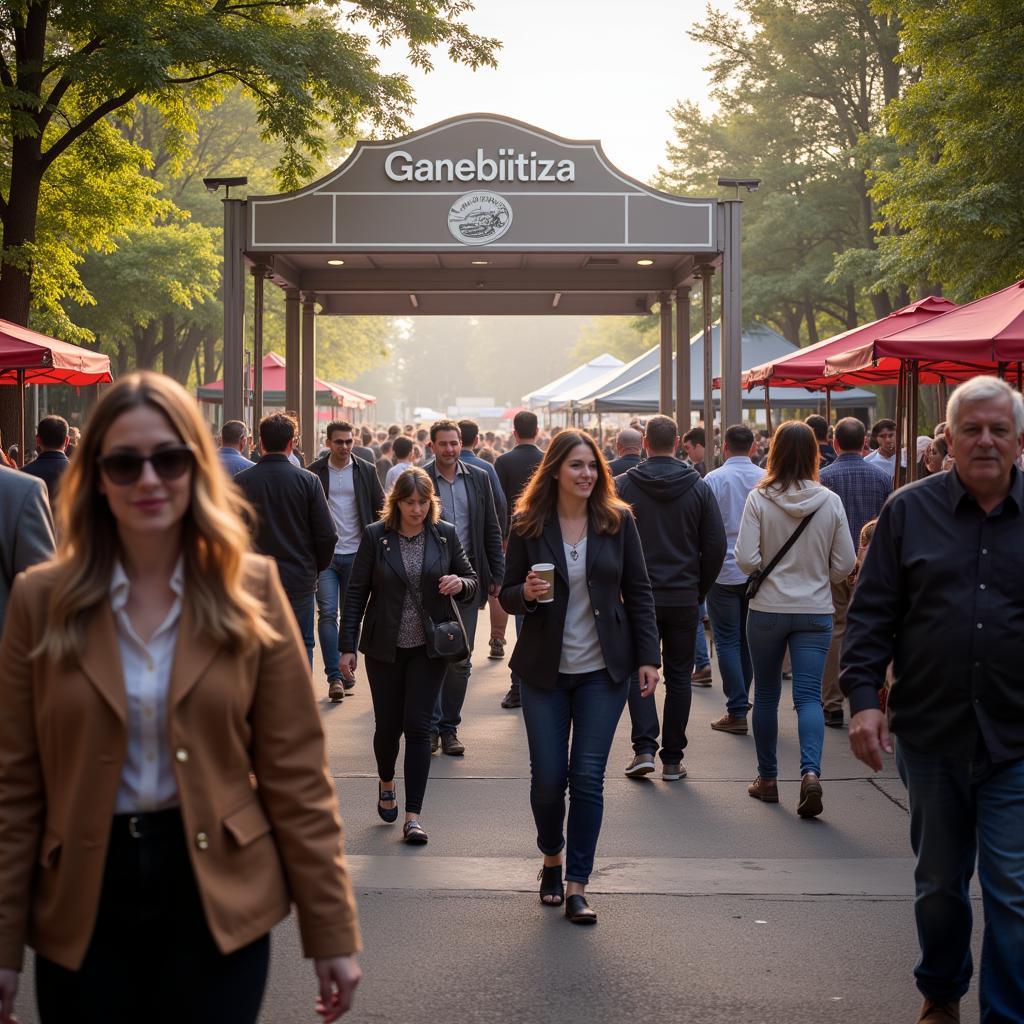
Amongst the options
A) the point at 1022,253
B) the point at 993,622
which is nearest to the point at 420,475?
the point at 993,622

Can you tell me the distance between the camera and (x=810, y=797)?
718 cm

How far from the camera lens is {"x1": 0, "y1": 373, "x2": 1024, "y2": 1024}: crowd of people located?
256 cm

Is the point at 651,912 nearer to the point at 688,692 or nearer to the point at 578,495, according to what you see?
the point at 578,495

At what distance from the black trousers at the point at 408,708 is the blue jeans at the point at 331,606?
4024 mm

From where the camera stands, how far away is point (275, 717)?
2668 mm

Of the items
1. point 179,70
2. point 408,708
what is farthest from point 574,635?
point 179,70

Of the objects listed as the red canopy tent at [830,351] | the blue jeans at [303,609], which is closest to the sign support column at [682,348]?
the red canopy tent at [830,351]

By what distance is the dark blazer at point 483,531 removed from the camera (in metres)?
9.54

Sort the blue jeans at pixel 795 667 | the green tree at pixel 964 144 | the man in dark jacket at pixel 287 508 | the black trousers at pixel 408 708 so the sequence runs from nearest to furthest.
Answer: the black trousers at pixel 408 708
the blue jeans at pixel 795 667
the man in dark jacket at pixel 287 508
the green tree at pixel 964 144

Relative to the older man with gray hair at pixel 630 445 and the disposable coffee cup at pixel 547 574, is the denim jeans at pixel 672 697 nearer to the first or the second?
the disposable coffee cup at pixel 547 574

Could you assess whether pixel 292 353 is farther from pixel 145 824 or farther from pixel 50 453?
pixel 145 824

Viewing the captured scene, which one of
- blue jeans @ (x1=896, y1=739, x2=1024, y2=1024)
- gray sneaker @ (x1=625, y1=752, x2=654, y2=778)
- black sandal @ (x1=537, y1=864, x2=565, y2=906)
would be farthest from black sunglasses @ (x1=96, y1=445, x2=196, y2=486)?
gray sneaker @ (x1=625, y1=752, x2=654, y2=778)

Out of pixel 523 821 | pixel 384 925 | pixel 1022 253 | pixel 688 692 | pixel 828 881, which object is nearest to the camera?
pixel 384 925

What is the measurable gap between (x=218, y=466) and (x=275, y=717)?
48cm
